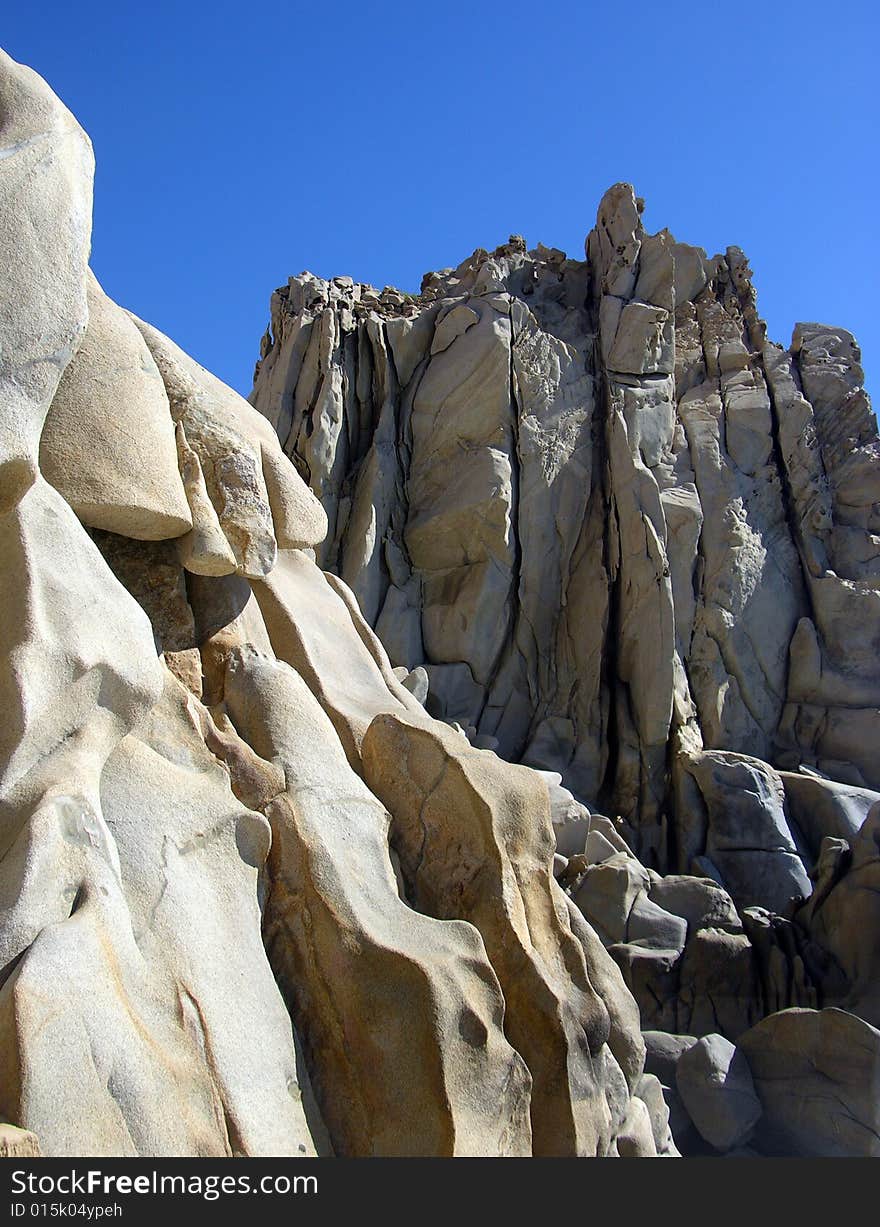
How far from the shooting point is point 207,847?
12.0ft

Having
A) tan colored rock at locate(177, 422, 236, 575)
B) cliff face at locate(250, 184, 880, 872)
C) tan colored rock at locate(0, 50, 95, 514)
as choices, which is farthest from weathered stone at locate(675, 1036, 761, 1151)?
cliff face at locate(250, 184, 880, 872)

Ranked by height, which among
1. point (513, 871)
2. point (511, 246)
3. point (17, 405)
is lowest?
point (513, 871)

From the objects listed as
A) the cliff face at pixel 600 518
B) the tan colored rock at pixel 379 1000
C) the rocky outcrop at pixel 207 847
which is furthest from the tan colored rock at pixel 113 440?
the cliff face at pixel 600 518

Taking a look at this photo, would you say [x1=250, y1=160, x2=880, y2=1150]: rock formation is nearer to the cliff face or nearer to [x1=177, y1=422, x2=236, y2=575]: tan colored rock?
the cliff face

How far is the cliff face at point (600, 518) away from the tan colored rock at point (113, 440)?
10349 mm

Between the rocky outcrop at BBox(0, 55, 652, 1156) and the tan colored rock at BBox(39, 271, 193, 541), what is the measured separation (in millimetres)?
12

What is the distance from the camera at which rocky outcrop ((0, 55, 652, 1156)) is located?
3.03 meters

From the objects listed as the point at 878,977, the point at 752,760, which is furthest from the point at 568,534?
the point at 878,977

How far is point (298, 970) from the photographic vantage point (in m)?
3.80

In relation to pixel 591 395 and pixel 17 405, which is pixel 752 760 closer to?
pixel 591 395

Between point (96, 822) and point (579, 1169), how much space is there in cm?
171

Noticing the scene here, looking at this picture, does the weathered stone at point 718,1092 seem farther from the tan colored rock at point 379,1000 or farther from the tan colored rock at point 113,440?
the tan colored rock at point 113,440

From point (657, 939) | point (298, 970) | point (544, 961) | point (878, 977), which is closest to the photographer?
point (298, 970)

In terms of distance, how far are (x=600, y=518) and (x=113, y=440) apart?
12.4 m
